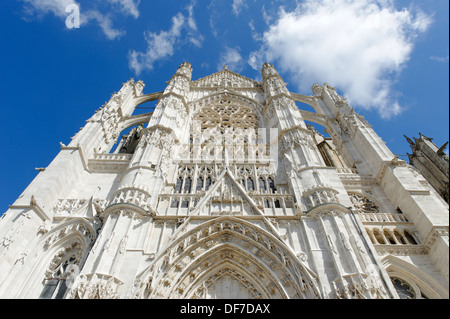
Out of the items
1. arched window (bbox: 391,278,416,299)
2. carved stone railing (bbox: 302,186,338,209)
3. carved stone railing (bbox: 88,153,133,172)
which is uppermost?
carved stone railing (bbox: 88,153,133,172)

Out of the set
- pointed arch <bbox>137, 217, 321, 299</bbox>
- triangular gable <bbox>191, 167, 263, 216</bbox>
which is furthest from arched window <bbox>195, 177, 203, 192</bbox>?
pointed arch <bbox>137, 217, 321, 299</bbox>

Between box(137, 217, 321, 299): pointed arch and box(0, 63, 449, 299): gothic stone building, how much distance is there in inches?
1.4

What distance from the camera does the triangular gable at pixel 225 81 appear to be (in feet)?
77.4

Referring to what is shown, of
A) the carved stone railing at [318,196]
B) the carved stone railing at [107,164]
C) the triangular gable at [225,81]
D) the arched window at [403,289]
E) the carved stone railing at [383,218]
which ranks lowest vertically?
the arched window at [403,289]

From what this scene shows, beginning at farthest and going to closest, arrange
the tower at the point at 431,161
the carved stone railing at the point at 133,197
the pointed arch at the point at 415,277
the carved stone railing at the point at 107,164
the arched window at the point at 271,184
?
the tower at the point at 431,161 → the carved stone railing at the point at 107,164 → the arched window at the point at 271,184 → the carved stone railing at the point at 133,197 → the pointed arch at the point at 415,277

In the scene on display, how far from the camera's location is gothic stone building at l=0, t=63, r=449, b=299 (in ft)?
27.6

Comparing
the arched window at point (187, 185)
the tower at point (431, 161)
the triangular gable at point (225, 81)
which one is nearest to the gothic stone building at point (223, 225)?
the arched window at point (187, 185)

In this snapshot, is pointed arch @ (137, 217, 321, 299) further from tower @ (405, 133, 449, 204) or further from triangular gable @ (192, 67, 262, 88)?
triangular gable @ (192, 67, 262, 88)

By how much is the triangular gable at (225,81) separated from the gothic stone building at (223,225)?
9.33 metres

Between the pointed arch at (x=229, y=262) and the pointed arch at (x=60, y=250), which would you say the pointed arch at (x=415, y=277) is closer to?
the pointed arch at (x=229, y=262)

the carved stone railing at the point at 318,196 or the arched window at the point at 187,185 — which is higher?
the arched window at the point at 187,185

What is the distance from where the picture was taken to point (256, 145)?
16375mm

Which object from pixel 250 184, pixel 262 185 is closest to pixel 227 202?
pixel 250 184

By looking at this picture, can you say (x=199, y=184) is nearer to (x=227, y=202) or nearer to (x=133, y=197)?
(x=227, y=202)
